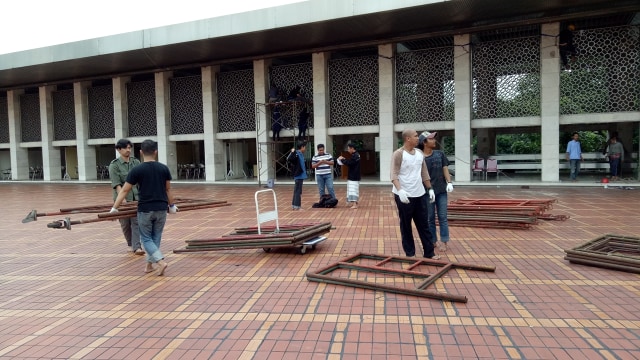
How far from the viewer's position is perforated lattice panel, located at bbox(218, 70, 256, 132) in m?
19.7

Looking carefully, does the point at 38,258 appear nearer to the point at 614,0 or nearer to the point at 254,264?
the point at 254,264

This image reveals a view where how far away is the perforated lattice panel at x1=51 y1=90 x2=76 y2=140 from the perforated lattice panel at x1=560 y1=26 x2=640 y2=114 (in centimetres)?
2359

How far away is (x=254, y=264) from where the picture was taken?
18.6ft

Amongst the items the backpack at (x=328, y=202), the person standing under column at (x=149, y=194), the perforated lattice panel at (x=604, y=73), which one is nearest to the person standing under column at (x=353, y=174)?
the backpack at (x=328, y=202)

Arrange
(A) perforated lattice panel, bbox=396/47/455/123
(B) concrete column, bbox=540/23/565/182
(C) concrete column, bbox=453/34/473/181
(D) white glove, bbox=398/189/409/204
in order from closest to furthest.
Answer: (D) white glove, bbox=398/189/409/204, (B) concrete column, bbox=540/23/565/182, (C) concrete column, bbox=453/34/473/181, (A) perforated lattice panel, bbox=396/47/455/123

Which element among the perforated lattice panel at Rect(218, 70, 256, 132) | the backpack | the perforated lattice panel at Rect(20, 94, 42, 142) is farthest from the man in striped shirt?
the perforated lattice panel at Rect(20, 94, 42, 142)

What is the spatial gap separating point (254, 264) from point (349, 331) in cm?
243

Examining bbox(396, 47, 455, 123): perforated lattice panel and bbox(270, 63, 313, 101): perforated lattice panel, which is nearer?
bbox(396, 47, 455, 123): perforated lattice panel

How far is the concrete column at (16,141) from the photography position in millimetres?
24891

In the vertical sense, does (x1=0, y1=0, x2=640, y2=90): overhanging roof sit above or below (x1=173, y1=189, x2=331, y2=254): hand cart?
above

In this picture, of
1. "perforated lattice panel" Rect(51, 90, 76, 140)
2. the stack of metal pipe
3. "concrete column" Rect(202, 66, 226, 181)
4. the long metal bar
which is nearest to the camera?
the long metal bar

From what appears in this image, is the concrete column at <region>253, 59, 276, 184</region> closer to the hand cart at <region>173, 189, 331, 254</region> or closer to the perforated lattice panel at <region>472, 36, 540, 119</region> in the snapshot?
the perforated lattice panel at <region>472, 36, 540, 119</region>

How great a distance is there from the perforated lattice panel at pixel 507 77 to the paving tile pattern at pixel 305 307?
9.28m

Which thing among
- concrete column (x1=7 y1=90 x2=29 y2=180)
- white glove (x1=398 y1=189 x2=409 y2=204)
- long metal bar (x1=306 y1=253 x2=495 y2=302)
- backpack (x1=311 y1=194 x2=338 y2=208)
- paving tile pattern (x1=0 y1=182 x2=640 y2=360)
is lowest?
paving tile pattern (x1=0 y1=182 x2=640 y2=360)
